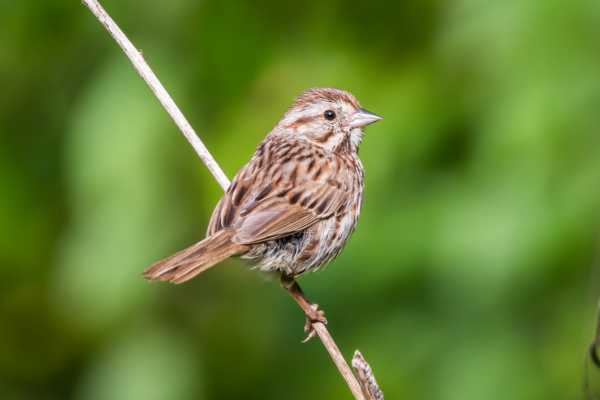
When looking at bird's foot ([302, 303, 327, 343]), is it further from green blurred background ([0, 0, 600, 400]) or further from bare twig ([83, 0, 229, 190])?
bare twig ([83, 0, 229, 190])

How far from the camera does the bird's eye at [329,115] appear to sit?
282 cm

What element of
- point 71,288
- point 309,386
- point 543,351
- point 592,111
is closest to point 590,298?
point 543,351

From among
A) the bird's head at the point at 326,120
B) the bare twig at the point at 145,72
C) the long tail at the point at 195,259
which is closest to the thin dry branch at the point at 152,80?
the bare twig at the point at 145,72

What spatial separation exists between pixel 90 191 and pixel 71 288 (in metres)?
0.40

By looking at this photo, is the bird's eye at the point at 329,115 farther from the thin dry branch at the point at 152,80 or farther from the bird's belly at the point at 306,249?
the thin dry branch at the point at 152,80

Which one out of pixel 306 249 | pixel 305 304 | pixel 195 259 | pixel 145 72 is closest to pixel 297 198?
pixel 306 249

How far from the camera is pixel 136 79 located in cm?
261

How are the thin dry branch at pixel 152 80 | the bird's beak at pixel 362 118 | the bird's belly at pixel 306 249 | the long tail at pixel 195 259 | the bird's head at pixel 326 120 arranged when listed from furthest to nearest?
1. the bird's head at pixel 326 120
2. the bird's beak at pixel 362 118
3. the bird's belly at pixel 306 249
4. the thin dry branch at pixel 152 80
5. the long tail at pixel 195 259

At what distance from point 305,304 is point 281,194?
436 mm

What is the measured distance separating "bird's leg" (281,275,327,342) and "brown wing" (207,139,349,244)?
0.24m

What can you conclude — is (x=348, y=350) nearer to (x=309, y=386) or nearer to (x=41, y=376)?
(x=309, y=386)

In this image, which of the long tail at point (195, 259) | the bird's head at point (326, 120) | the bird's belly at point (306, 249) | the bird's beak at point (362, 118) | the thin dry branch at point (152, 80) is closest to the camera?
the long tail at point (195, 259)

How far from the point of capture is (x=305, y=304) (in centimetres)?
252

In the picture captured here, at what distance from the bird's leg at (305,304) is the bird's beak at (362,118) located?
0.69 metres
